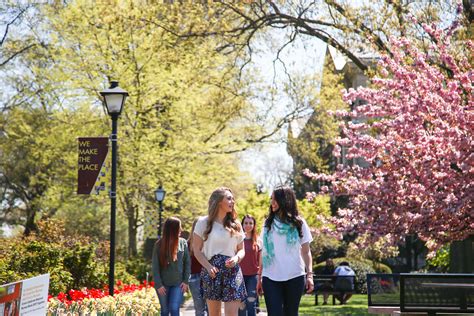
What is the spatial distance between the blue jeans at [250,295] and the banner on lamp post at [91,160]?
13.6 ft

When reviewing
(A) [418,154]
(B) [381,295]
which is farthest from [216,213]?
(A) [418,154]

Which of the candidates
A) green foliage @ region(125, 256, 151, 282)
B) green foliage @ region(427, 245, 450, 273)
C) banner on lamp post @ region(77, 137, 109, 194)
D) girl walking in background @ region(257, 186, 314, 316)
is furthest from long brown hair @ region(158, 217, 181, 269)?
green foliage @ region(427, 245, 450, 273)

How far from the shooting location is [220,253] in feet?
32.7

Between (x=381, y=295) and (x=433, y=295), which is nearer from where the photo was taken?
(x=433, y=295)

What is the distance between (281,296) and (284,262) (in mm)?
334

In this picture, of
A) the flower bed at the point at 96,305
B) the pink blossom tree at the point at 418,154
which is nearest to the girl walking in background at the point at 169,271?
the flower bed at the point at 96,305

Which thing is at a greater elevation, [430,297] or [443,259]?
[443,259]

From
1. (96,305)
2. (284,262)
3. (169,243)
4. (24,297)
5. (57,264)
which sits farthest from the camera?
(57,264)

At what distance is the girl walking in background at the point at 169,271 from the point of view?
12.6 meters

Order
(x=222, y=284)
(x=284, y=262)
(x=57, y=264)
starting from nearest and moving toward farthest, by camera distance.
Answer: (x=284, y=262)
(x=222, y=284)
(x=57, y=264)

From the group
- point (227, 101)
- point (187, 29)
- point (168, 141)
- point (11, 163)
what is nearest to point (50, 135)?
point (168, 141)

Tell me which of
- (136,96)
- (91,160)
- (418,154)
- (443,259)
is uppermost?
(136,96)

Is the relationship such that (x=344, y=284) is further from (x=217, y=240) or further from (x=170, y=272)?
(x=217, y=240)

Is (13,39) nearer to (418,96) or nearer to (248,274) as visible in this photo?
(418,96)
